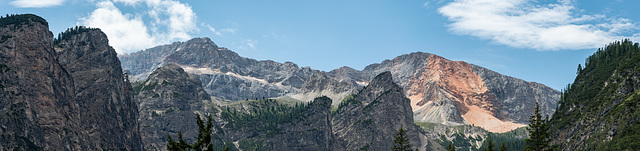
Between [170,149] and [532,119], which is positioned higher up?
[532,119]

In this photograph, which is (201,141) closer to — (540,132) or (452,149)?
(540,132)

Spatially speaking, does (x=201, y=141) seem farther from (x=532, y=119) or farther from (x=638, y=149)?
(x=638, y=149)

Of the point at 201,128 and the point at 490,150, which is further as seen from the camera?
the point at 490,150

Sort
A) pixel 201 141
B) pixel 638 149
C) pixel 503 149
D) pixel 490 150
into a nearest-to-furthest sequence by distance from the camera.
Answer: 1. pixel 201 141
2. pixel 503 149
3. pixel 490 150
4. pixel 638 149

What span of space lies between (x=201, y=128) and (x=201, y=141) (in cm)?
146

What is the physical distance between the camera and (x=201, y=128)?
66.8m

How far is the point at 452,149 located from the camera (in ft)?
407

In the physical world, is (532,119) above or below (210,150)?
above

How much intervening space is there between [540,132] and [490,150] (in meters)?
22.1

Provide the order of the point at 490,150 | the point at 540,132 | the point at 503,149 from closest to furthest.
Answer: the point at 540,132, the point at 503,149, the point at 490,150

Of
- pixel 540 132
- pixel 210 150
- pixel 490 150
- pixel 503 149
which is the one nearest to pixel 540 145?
pixel 540 132

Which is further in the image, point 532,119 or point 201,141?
point 532,119

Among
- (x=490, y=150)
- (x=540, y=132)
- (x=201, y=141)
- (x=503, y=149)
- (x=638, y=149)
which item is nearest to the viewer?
(x=201, y=141)

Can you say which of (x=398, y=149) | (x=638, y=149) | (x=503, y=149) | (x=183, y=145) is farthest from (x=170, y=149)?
(x=638, y=149)
